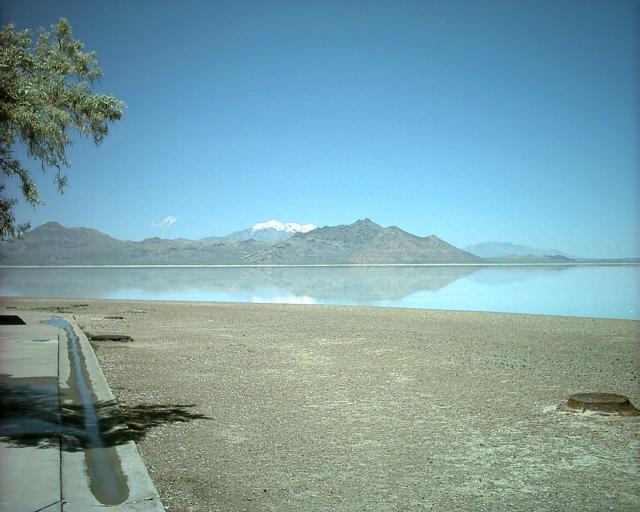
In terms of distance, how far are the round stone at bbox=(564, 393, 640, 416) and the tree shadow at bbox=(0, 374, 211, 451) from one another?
4.73 metres

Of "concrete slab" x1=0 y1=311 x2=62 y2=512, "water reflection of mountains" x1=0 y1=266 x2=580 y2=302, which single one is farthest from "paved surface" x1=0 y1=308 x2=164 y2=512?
"water reflection of mountains" x1=0 y1=266 x2=580 y2=302

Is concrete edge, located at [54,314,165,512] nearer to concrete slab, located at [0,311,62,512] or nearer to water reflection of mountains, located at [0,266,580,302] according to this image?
concrete slab, located at [0,311,62,512]

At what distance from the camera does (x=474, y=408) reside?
8359 millimetres

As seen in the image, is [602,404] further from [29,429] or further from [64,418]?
[29,429]

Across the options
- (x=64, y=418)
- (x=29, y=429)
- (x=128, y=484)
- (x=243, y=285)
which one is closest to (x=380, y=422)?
(x=128, y=484)

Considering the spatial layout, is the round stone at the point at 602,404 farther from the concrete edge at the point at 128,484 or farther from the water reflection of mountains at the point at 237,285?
the water reflection of mountains at the point at 237,285

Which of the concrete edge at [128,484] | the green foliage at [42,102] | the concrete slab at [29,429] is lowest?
the concrete edge at [128,484]

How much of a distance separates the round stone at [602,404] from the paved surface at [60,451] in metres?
5.51

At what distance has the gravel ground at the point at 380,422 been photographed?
5.39 meters

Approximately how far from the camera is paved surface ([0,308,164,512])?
16.3 ft

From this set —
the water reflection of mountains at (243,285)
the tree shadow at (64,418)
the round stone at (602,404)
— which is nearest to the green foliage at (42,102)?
the tree shadow at (64,418)

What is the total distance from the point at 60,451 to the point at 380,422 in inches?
143

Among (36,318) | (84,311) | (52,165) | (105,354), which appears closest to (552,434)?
(52,165)

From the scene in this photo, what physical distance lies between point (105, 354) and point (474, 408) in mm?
7955
